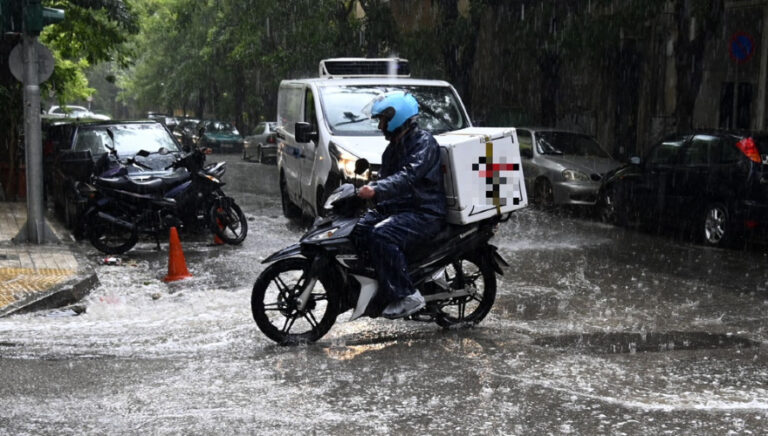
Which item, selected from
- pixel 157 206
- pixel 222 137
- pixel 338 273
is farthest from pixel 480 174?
pixel 222 137

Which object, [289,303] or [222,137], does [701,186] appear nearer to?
[289,303]

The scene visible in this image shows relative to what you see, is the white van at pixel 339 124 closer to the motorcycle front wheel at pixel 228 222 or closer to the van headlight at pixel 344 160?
the van headlight at pixel 344 160

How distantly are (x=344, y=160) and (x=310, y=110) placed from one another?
2.05m

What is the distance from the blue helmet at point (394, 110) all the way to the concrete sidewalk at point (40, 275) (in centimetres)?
363

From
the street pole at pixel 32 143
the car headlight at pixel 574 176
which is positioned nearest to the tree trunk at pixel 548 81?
the car headlight at pixel 574 176

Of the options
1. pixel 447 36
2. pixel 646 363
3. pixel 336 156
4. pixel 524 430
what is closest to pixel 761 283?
pixel 646 363

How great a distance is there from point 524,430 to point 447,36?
19342mm

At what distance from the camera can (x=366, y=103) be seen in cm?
1334

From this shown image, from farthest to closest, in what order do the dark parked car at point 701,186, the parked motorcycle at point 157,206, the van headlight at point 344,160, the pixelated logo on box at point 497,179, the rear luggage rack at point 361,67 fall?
the rear luggage rack at point 361,67 → the dark parked car at point 701,186 → the parked motorcycle at point 157,206 → the van headlight at point 344,160 → the pixelated logo on box at point 497,179

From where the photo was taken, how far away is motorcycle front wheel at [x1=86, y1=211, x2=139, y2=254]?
12266mm

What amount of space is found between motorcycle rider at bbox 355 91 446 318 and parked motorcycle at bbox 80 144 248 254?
5.91m

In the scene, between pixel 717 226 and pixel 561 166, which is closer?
pixel 717 226

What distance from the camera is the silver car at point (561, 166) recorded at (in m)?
17.0

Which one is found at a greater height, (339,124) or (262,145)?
(339,124)
